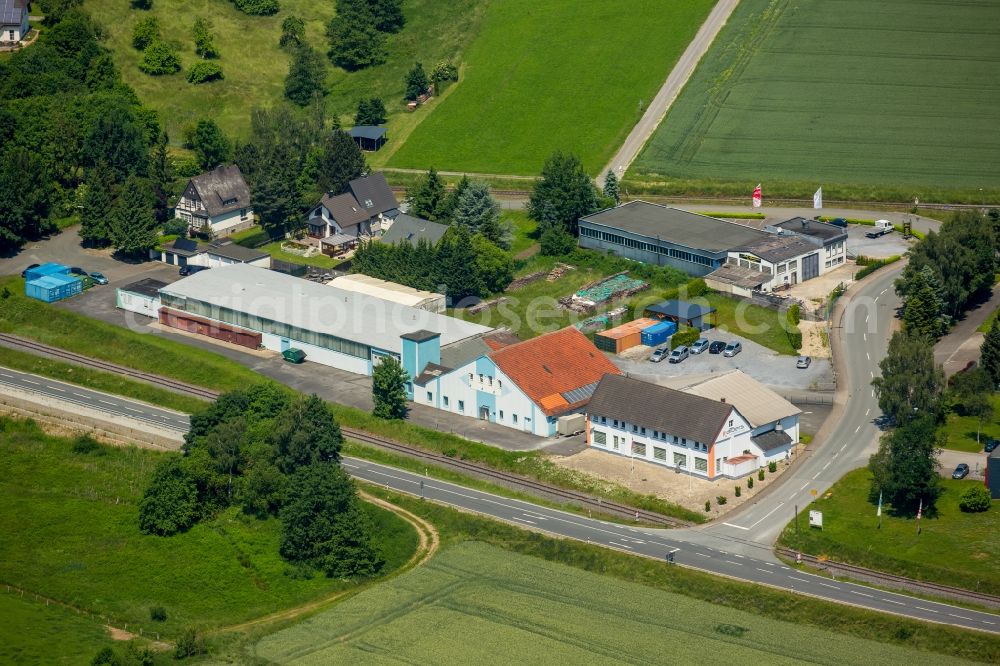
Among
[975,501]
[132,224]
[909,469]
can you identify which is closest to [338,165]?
[132,224]

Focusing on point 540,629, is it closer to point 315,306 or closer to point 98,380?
point 315,306

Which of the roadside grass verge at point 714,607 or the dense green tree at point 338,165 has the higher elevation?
the dense green tree at point 338,165

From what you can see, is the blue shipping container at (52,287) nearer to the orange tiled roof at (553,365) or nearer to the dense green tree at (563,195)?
the dense green tree at (563,195)

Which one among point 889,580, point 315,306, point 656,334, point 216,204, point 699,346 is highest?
point 216,204

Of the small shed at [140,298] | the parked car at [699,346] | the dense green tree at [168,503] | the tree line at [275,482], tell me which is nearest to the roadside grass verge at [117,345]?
the small shed at [140,298]

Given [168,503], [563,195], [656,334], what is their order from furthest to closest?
[563,195]
[656,334]
[168,503]

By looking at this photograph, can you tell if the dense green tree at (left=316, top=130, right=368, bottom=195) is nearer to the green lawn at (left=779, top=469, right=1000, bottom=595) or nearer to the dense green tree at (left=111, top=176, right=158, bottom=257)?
the dense green tree at (left=111, top=176, right=158, bottom=257)
